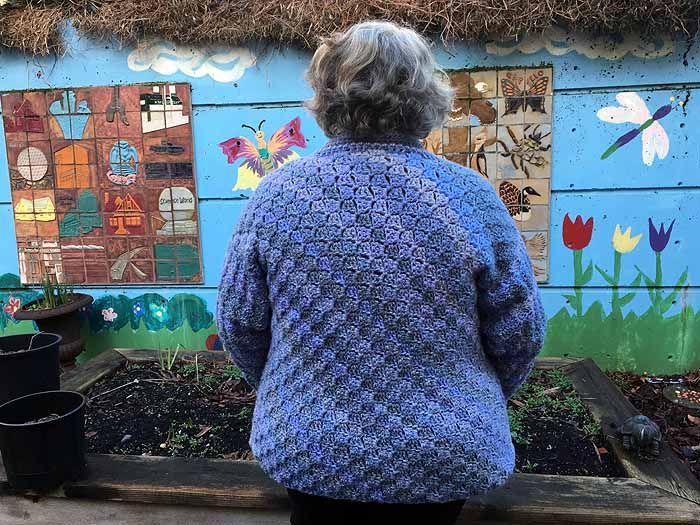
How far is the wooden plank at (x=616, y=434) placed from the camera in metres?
1.80

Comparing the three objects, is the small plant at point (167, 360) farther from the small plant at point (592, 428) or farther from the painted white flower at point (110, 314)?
the small plant at point (592, 428)

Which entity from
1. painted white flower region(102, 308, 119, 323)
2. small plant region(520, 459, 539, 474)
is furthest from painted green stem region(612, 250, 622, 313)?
painted white flower region(102, 308, 119, 323)

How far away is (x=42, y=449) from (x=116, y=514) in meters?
0.33

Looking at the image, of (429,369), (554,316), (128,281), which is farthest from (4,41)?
(554,316)

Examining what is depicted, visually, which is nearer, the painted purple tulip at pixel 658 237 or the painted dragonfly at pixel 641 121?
the painted dragonfly at pixel 641 121

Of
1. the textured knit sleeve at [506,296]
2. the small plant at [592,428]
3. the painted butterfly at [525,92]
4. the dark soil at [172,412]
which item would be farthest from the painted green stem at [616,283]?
the textured knit sleeve at [506,296]

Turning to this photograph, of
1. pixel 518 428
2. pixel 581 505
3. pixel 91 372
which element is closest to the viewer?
pixel 581 505

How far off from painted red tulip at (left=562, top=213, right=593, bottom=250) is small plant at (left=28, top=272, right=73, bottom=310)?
2.90 metres

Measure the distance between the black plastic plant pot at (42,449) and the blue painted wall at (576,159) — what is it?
1.54 metres

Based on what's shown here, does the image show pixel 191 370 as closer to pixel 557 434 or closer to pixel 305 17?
pixel 557 434

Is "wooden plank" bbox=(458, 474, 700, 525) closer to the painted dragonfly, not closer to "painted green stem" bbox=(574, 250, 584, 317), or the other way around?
"painted green stem" bbox=(574, 250, 584, 317)

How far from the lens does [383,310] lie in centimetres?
107

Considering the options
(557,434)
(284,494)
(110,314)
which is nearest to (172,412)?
(284,494)

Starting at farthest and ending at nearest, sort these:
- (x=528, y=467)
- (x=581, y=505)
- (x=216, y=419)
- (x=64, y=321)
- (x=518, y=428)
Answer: (x=64, y=321) → (x=216, y=419) → (x=518, y=428) → (x=528, y=467) → (x=581, y=505)
